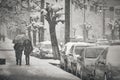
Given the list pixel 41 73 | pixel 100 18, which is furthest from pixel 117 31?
pixel 41 73

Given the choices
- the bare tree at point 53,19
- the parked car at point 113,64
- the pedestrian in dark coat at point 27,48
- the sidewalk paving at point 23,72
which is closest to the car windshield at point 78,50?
the sidewalk paving at point 23,72

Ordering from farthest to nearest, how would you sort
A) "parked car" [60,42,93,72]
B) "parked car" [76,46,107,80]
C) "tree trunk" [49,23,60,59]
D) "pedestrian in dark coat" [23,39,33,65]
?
"tree trunk" [49,23,60,59], "pedestrian in dark coat" [23,39,33,65], "parked car" [60,42,93,72], "parked car" [76,46,107,80]

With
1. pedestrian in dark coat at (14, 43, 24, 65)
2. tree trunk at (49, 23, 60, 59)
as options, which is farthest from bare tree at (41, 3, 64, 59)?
pedestrian in dark coat at (14, 43, 24, 65)

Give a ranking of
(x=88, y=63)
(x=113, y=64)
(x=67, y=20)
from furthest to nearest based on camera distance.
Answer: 1. (x=67, y=20)
2. (x=88, y=63)
3. (x=113, y=64)

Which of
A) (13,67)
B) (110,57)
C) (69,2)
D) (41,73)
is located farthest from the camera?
(69,2)

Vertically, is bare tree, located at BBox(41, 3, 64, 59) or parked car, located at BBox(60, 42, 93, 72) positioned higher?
bare tree, located at BBox(41, 3, 64, 59)

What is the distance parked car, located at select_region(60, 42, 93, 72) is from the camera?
418 inches

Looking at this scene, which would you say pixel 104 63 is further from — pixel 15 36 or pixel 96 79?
pixel 15 36

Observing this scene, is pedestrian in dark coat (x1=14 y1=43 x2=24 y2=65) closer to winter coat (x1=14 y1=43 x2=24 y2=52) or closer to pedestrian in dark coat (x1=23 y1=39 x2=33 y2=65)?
winter coat (x1=14 y1=43 x2=24 y2=52)

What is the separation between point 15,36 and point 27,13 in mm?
1009

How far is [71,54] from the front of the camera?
1084 centimetres

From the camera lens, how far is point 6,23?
10.5m

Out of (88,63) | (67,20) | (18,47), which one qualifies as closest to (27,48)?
(18,47)

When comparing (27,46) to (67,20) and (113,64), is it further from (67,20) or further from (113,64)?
(113,64)
